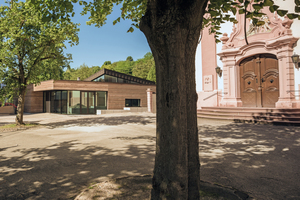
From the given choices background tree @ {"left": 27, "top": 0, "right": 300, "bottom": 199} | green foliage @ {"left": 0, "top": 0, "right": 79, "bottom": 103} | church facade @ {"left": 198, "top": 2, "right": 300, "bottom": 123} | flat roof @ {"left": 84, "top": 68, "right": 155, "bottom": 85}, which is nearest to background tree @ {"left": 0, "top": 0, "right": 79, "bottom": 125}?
green foliage @ {"left": 0, "top": 0, "right": 79, "bottom": 103}

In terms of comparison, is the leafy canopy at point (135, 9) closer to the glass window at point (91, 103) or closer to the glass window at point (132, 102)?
the glass window at point (91, 103)

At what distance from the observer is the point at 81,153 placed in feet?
Answer: 16.1

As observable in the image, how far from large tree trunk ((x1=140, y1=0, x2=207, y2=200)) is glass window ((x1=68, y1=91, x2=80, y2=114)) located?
2205cm

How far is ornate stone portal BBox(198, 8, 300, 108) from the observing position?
11.3 meters

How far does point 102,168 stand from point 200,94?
44.6ft

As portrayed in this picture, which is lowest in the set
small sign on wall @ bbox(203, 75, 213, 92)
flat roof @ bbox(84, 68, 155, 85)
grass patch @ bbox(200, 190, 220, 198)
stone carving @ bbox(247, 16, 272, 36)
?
grass patch @ bbox(200, 190, 220, 198)

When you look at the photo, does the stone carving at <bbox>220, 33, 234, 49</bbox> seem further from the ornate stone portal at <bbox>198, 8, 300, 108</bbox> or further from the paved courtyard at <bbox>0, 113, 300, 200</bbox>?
the paved courtyard at <bbox>0, 113, 300, 200</bbox>

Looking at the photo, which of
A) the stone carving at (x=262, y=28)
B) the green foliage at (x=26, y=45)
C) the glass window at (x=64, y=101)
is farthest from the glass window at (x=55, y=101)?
the stone carving at (x=262, y=28)

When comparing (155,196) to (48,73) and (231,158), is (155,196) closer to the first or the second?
(231,158)

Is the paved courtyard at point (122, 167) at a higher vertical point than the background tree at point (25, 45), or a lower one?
lower

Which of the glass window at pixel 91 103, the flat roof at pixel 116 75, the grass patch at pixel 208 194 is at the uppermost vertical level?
the flat roof at pixel 116 75

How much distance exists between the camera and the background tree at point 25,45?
368 inches

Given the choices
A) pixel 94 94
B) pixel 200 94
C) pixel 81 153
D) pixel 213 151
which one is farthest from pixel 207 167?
pixel 94 94

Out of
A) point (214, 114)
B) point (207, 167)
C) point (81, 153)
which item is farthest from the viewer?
point (214, 114)
